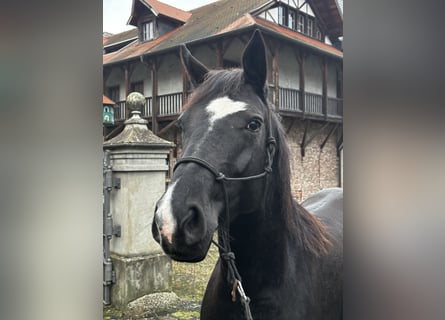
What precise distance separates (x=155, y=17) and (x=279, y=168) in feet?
3.15

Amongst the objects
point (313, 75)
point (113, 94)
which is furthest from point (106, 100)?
point (313, 75)

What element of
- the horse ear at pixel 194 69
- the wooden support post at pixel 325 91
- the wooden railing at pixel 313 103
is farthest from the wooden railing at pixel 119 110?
the wooden support post at pixel 325 91

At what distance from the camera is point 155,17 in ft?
6.05

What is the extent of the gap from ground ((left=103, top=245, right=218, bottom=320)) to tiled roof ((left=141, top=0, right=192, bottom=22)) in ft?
3.69

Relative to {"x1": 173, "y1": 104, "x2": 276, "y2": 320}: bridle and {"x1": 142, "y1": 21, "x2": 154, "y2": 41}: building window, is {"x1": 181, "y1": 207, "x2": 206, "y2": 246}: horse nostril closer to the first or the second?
{"x1": 173, "y1": 104, "x2": 276, "y2": 320}: bridle

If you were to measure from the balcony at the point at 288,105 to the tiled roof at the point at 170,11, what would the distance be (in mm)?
379

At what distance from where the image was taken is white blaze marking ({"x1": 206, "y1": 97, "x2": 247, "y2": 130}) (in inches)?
52.8

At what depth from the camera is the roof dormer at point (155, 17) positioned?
184 cm

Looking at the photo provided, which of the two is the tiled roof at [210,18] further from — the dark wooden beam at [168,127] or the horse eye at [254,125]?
Answer: the horse eye at [254,125]

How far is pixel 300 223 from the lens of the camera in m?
1.59

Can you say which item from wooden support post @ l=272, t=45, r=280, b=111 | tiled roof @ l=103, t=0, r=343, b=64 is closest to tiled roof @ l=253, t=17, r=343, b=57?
tiled roof @ l=103, t=0, r=343, b=64
